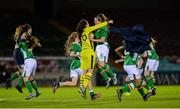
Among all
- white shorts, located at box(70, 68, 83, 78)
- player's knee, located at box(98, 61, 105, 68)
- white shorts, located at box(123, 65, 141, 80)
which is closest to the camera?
white shorts, located at box(123, 65, 141, 80)

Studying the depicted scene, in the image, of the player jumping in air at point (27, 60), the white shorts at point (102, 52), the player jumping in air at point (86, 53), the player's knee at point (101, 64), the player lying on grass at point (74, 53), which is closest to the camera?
the player jumping in air at point (86, 53)

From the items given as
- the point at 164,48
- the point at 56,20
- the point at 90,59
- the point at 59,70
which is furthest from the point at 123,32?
the point at 56,20

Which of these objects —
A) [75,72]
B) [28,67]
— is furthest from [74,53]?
[28,67]

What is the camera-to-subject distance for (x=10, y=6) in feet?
137

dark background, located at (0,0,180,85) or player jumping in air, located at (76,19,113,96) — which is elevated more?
dark background, located at (0,0,180,85)

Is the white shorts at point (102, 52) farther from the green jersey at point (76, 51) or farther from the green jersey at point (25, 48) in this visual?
the green jersey at point (25, 48)

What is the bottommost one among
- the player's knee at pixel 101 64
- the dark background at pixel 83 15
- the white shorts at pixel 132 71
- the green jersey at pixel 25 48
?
the white shorts at pixel 132 71

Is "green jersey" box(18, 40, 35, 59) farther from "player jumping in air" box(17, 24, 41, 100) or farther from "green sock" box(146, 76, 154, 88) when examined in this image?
"green sock" box(146, 76, 154, 88)

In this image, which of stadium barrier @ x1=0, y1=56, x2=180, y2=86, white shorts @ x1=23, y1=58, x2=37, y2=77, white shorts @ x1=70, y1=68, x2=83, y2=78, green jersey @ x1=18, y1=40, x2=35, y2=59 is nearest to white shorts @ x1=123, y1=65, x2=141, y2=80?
white shorts @ x1=70, y1=68, x2=83, y2=78

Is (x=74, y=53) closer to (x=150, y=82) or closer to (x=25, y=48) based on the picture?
(x=25, y=48)

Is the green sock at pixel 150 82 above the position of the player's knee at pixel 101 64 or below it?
below

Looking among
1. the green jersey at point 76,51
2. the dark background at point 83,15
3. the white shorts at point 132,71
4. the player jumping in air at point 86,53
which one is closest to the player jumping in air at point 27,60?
the green jersey at point 76,51

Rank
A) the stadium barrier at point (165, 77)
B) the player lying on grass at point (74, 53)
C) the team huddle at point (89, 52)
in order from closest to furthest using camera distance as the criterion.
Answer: the team huddle at point (89, 52)
the player lying on grass at point (74, 53)
the stadium barrier at point (165, 77)

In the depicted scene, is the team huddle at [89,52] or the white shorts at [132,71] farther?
the white shorts at [132,71]
